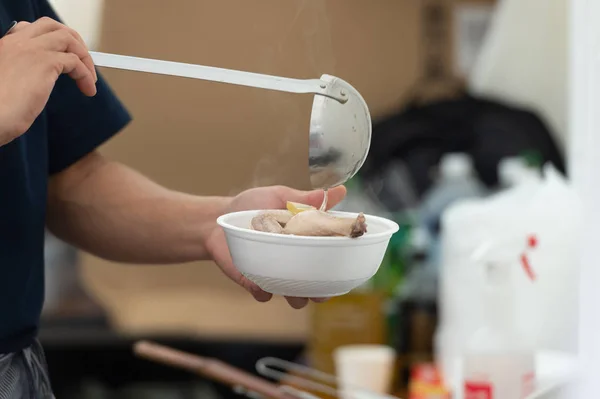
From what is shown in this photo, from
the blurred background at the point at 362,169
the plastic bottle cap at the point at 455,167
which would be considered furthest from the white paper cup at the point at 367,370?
the plastic bottle cap at the point at 455,167

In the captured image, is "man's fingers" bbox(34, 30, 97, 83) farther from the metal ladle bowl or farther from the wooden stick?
the wooden stick

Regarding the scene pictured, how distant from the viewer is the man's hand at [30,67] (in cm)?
80

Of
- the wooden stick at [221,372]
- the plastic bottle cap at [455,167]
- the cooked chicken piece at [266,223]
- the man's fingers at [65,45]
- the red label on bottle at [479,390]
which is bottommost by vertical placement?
the red label on bottle at [479,390]

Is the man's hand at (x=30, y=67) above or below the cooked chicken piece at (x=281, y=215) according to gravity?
above

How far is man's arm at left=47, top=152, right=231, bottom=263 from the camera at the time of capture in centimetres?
118

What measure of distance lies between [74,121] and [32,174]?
0.12 meters

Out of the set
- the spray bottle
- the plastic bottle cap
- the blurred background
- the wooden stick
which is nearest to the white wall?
the blurred background

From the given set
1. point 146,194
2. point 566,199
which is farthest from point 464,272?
point 146,194

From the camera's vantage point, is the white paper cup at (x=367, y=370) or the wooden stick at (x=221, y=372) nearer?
the wooden stick at (x=221, y=372)

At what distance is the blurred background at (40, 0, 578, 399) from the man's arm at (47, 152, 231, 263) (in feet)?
0.23

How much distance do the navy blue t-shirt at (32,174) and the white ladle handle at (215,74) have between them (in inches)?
9.9

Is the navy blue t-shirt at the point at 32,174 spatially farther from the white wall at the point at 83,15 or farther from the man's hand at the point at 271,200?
the man's hand at the point at 271,200

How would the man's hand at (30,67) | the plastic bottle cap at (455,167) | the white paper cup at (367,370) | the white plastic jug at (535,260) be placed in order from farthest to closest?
the plastic bottle cap at (455,167) → the white paper cup at (367,370) → the white plastic jug at (535,260) → the man's hand at (30,67)

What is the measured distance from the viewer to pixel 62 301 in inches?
116
